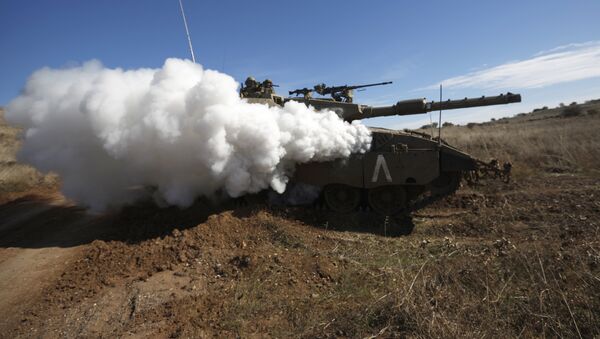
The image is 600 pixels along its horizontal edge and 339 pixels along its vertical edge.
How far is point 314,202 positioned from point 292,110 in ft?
8.60

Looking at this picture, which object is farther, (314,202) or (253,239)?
(314,202)

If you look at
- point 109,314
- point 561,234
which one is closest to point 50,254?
point 109,314

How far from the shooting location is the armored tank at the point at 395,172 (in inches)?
383

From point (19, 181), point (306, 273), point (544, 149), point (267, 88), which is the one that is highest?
point (267, 88)

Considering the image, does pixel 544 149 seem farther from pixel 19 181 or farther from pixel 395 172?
pixel 19 181

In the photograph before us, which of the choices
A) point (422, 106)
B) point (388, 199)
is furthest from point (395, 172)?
point (422, 106)

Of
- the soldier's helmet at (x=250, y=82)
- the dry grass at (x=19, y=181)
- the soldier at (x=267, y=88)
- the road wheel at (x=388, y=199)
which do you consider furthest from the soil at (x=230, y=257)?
the dry grass at (x=19, y=181)

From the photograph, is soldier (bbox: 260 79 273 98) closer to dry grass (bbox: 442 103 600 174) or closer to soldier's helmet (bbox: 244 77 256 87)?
soldier's helmet (bbox: 244 77 256 87)

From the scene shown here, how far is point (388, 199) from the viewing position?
10.3 m

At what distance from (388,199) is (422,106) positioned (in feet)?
9.86

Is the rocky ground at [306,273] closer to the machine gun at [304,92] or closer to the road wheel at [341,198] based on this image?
the road wheel at [341,198]

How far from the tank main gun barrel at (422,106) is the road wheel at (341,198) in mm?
2281

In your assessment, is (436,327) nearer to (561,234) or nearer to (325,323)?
(325,323)

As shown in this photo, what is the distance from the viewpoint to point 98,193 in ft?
34.3
